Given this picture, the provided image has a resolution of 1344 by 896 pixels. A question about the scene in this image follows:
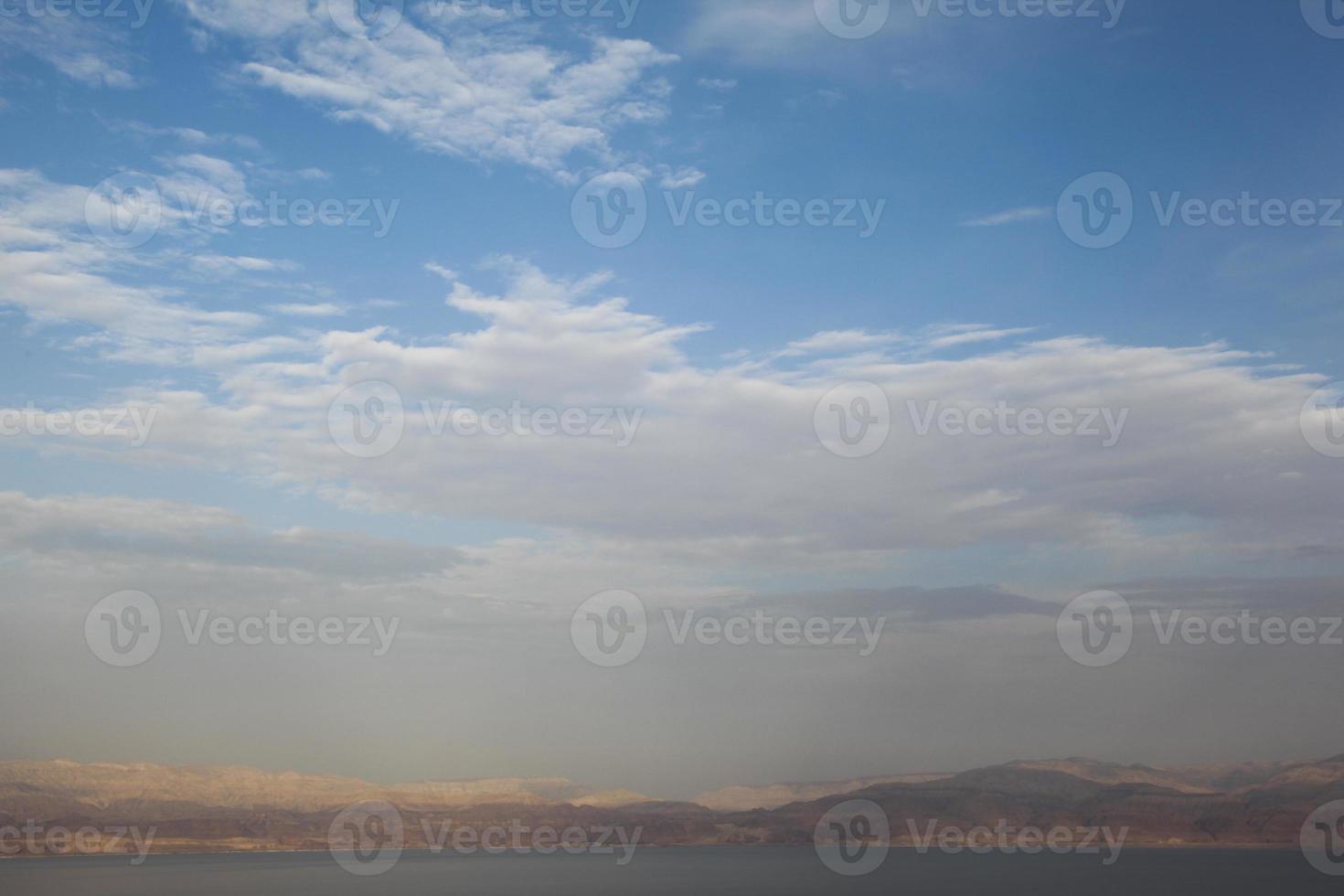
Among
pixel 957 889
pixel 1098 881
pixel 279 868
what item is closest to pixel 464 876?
pixel 279 868

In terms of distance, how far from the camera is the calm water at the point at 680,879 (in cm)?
11031

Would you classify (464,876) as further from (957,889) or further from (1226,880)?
(1226,880)

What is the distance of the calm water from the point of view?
362 ft

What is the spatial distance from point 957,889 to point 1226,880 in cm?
3777

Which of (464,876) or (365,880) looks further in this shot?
(464,876)

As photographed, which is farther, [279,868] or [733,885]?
[279,868]

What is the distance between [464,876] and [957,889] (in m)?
70.5

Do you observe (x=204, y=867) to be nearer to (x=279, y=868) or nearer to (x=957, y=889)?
(x=279, y=868)

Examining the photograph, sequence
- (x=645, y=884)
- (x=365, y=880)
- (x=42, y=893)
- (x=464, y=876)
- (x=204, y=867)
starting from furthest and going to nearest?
(x=204, y=867), (x=464, y=876), (x=365, y=880), (x=645, y=884), (x=42, y=893)

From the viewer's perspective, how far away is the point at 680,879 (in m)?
136

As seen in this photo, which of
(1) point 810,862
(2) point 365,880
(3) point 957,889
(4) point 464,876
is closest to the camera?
(3) point 957,889

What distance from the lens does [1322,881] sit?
122m

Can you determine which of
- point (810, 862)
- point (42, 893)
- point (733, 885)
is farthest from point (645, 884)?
point (810, 862)

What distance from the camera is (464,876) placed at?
148375 mm
